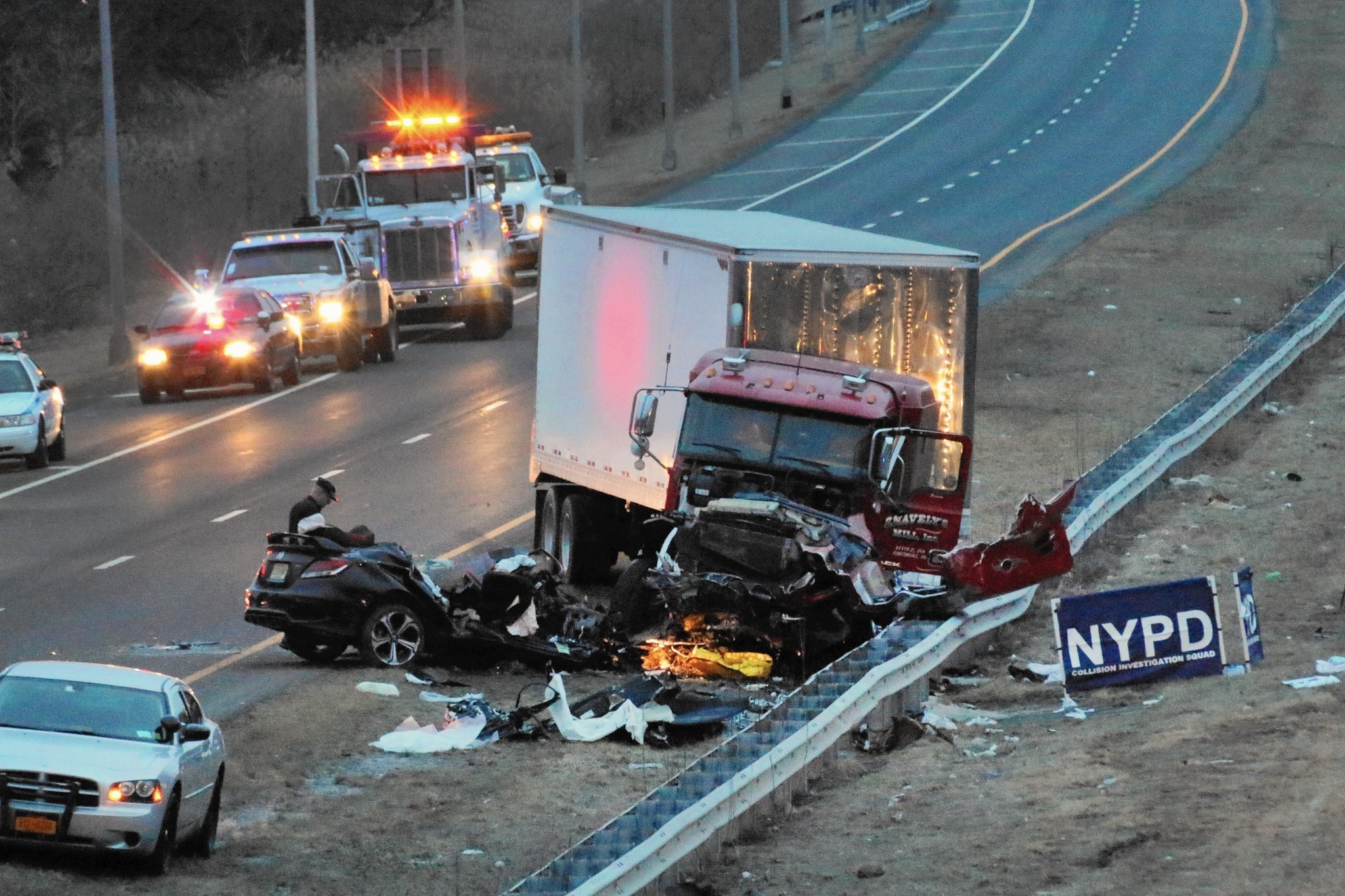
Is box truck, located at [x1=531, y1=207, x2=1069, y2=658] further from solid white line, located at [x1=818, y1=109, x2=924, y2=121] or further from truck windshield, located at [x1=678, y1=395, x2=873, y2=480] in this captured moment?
solid white line, located at [x1=818, y1=109, x2=924, y2=121]

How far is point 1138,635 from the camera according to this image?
16.6 metres

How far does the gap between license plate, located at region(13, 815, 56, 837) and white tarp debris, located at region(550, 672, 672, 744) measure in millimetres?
4707

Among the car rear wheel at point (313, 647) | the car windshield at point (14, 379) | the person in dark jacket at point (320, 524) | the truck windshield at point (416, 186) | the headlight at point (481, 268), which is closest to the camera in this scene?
the car rear wheel at point (313, 647)

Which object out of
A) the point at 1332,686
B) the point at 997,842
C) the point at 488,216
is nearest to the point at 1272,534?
the point at 1332,686

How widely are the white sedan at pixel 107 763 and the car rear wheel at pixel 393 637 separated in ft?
15.9

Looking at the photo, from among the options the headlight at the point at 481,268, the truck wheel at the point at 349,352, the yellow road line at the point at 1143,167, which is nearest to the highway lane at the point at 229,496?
the truck wheel at the point at 349,352

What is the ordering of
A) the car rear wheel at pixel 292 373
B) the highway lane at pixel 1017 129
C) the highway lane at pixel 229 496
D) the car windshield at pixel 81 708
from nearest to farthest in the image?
the car windshield at pixel 81 708, the highway lane at pixel 229 496, the car rear wheel at pixel 292 373, the highway lane at pixel 1017 129

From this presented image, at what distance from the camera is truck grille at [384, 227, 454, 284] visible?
43.0m

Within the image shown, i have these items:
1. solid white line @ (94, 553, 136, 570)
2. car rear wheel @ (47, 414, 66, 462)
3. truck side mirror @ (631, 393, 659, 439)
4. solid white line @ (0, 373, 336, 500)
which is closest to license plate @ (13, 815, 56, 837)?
truck side mirror @ (631, 393, 659, 439)

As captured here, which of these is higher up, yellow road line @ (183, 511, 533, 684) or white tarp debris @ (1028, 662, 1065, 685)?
white tarp debris @ (1028, 662, 1065, 685)

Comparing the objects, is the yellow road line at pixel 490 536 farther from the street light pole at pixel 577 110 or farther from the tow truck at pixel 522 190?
the street light pole at pixel 577 110

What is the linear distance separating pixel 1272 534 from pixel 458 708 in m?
9.78

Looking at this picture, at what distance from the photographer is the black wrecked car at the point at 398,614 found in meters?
18.6

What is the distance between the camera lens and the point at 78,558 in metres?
24.9
